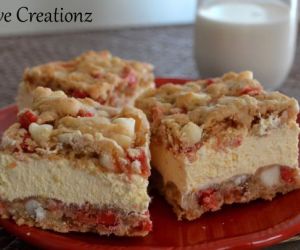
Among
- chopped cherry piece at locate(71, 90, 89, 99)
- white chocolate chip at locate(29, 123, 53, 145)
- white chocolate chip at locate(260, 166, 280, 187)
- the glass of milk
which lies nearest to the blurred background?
the glass of milk

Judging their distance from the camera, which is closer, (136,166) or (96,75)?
(136,166)

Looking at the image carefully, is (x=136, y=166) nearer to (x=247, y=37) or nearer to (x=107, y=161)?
(x=107, y=161)

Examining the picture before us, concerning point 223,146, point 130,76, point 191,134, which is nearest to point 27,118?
point 191,134

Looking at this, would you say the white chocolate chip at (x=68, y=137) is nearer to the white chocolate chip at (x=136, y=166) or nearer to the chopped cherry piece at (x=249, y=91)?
the white chocolate chip at (x=136, y=166)

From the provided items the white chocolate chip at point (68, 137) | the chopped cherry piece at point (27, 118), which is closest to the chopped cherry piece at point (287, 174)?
the white chocolate chip at point (68, 137)

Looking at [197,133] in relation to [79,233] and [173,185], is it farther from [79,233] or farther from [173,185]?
[79,233]
